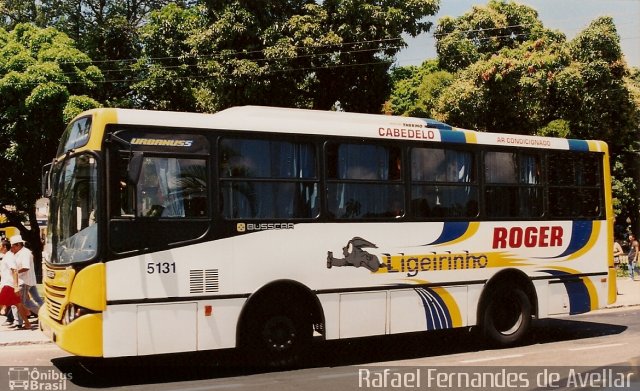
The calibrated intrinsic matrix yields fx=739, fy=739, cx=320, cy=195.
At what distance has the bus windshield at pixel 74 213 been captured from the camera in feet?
27.7

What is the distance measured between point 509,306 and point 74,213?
677cm

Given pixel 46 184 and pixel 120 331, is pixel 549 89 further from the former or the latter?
pixel 120 331

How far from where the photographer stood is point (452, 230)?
10.9 meters

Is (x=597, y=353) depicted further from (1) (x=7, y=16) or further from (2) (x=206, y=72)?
(1) (x=7, y=16)

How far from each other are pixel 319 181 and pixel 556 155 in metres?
4.71

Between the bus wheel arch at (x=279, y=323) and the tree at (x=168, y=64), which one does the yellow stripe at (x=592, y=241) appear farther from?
the tree at (x=168, y=64)

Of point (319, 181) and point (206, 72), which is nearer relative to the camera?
point (319, 181)

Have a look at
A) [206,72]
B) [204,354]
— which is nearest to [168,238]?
[204,354]

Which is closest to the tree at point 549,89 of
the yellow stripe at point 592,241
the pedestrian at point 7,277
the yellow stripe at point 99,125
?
the yellow stripe at point 592,241

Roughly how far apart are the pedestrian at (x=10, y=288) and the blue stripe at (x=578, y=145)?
993 centimetres

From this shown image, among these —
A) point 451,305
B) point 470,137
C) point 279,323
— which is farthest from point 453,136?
point 279,323

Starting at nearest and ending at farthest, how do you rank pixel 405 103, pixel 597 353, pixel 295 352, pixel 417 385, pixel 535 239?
1. pixel 417 385
2. pixel 295 352
3. pixel 597 353
4. pixel 535 239
5. pixel 405 103

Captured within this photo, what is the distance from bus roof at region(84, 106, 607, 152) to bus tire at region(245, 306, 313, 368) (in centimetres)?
239

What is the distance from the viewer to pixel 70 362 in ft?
33.2
